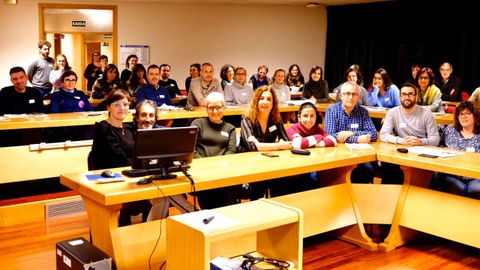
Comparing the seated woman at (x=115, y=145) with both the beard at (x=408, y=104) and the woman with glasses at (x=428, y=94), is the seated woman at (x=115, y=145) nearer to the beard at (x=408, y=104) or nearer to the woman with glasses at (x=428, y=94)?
the beard at (x=408, y=104)

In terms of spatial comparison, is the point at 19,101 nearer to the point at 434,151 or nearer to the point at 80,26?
the point at 434,151

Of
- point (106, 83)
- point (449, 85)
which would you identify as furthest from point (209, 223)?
point (449, 85)

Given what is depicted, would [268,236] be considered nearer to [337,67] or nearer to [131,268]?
[131,268]

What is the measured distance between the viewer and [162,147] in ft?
10.1

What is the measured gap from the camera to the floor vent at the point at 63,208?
4723 millimetres


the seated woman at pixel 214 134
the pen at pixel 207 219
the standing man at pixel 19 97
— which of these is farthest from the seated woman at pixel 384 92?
the pen at pixel 207 219

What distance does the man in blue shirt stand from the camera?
705cm

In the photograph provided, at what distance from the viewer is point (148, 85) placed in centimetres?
718

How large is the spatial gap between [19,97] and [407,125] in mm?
3915

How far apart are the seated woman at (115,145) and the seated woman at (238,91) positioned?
3.72 meters

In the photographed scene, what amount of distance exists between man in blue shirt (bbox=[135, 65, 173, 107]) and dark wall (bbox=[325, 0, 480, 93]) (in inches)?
221

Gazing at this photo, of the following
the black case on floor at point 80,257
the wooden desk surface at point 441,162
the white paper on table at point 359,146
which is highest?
the white paper on table at point 359,146

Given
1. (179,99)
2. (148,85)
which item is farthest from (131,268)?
(179,99)

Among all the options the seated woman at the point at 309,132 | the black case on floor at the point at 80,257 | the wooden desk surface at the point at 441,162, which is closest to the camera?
the black case on floor at the point at 80,257
